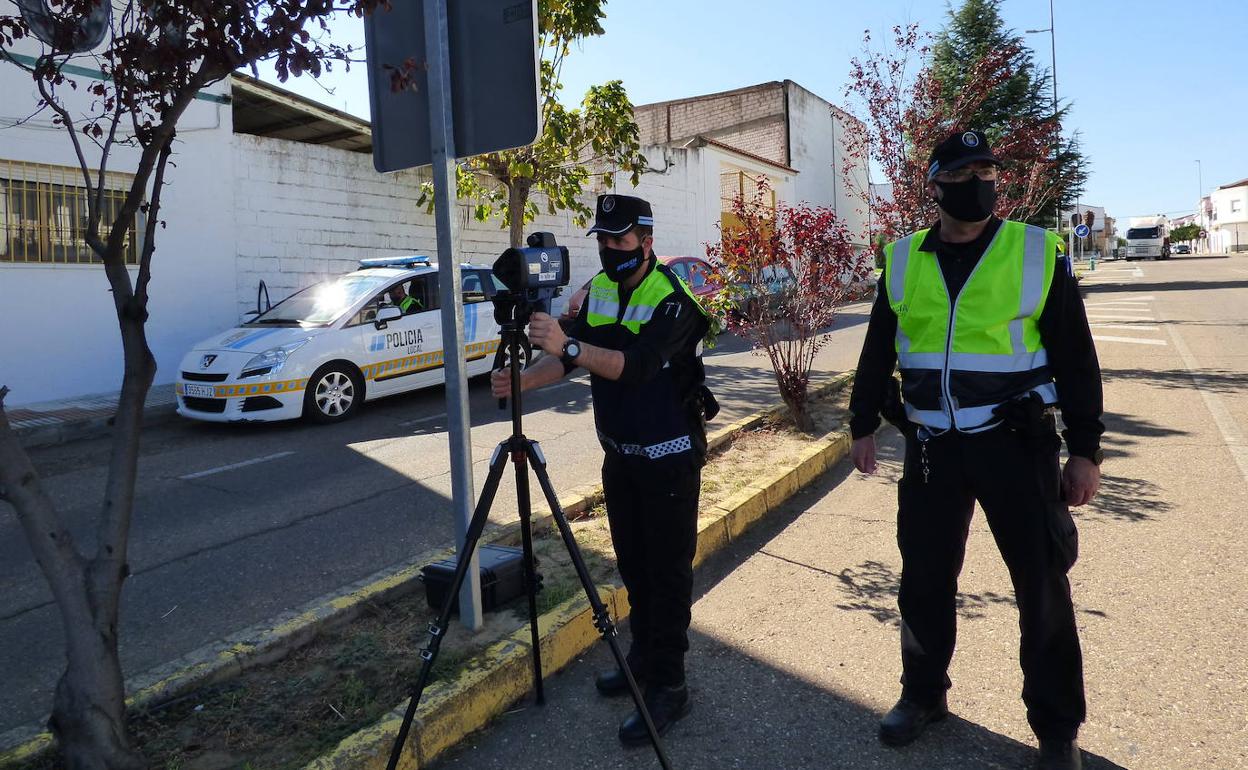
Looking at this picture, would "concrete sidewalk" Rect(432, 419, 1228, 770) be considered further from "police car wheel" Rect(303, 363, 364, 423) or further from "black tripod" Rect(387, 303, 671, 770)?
"police car wheel" Rect(303, 363, 364, 423)

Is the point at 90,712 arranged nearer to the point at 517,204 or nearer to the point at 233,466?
the point at 233,466

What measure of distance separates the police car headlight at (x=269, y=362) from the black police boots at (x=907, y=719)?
712 cm

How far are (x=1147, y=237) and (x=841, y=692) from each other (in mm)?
65412

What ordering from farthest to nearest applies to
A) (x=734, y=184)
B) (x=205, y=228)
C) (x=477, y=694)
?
(x=734, y=184), (x=205, y=228), (x=477, y=694)

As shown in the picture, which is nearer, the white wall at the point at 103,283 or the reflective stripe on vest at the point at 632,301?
the reflective stripe on vest at the point at 632,301

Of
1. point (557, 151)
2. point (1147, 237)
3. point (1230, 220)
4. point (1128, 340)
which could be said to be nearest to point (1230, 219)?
point (1230, 220)

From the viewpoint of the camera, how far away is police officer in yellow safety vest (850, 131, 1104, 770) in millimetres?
2678

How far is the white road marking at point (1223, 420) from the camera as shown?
6519mm

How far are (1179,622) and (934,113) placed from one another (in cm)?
809

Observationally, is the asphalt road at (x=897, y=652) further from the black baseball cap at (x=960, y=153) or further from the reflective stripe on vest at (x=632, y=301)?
the black baseball cap at (x=960, y=153)

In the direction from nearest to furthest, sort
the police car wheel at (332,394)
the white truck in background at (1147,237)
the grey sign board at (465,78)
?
the grey sign board at (465,78) → the police car wheel at (332,394) → the white truck in background at (1147,237)

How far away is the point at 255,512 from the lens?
6008 mm

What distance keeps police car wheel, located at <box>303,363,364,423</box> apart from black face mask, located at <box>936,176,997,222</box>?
7.32m

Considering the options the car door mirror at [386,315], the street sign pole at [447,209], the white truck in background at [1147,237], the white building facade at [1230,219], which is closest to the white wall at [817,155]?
the car door mirror at [386,315]
